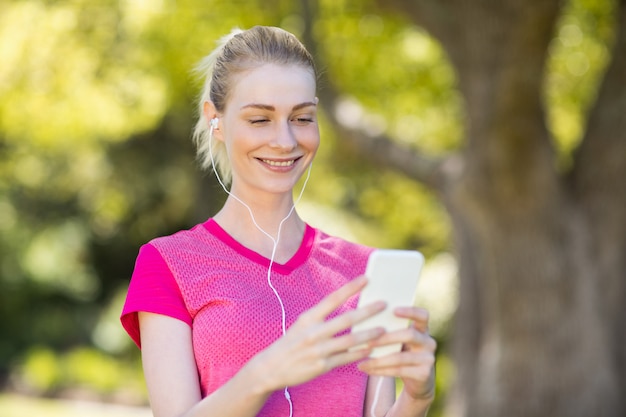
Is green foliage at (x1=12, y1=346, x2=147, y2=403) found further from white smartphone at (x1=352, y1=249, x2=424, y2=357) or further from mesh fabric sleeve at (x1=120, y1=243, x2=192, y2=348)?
white smartphone at (x1=352, y1=249, x2=424, y2=357)

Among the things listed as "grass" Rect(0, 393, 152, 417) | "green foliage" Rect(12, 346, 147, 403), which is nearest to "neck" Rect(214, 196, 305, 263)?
"grass" Rect(0, 393, 152, 417)

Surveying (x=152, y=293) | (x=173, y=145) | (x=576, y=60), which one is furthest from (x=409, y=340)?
(x=173, y=145)

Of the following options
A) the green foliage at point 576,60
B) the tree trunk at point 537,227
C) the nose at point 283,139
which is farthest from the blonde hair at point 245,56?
the green foliage at point 576,60

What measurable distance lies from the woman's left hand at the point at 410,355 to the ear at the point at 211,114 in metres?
0.70

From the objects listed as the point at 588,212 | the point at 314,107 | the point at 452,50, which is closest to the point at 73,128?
the point at 452,50

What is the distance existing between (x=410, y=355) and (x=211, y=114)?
79 cm

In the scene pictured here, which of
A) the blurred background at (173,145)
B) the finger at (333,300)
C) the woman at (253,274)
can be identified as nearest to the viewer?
the finger at (333,300)

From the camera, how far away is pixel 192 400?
5.81ft

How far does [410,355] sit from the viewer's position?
1.63m

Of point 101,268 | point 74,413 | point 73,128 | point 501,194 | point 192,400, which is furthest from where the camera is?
point 101,268

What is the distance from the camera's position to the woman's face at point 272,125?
1941mm

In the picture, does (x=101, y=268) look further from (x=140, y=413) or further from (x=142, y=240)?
(x=140, y=413)

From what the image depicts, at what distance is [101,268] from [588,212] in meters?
11.4

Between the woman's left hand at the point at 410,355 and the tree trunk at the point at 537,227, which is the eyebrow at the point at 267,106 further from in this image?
the tree trunk at the point at 537,227
